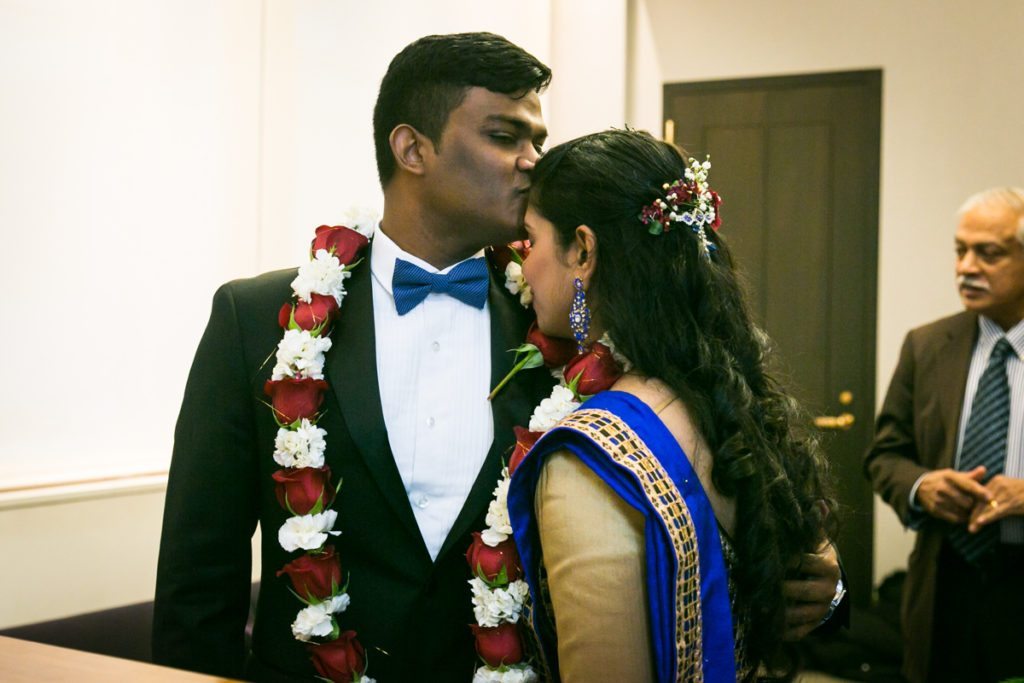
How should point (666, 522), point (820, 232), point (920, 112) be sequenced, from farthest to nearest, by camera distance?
point (820, 232)
point (920, 112)
point (666, 522)

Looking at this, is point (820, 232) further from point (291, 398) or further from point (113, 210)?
point (291, 398)

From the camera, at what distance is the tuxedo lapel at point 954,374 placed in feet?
10.8

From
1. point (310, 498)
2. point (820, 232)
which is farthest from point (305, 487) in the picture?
point (820, 232)

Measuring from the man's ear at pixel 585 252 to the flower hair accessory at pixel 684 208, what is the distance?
84 mm

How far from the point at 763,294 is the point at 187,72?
134 inches

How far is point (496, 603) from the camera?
1.64m

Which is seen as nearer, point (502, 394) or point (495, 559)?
point (495, 559)

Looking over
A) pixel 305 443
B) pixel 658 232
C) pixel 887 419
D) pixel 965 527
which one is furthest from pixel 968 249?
pixel 305 443

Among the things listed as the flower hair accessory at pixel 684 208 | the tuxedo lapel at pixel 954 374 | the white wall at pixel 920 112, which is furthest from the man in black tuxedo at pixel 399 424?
the white wall at pixel 920 112

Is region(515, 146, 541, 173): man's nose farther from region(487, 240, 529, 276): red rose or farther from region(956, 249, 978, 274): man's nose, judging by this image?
region(956, 249, 978, 274): man's nose

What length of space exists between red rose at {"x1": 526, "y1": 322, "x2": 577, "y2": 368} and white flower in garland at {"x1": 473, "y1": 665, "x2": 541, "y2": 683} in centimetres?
54

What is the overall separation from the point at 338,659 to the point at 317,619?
81 millimetres

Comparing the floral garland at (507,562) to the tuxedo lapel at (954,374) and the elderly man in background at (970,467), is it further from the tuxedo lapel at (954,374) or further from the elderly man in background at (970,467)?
the tuxedo lapel at (954,374)

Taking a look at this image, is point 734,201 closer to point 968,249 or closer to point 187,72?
point 968,249
